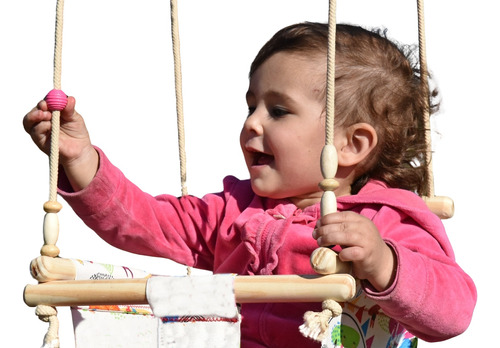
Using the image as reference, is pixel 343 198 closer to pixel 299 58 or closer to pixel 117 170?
pixel 299 58

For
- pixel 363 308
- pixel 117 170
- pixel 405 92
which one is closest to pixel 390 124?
pixel 405 92

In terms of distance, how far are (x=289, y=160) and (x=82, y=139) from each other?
448mm

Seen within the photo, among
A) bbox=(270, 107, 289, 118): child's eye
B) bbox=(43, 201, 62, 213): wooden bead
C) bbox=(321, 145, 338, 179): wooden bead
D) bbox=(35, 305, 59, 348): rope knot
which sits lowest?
bbox=(35, 305, 59, 348): rope knot

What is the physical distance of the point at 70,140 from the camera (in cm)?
219

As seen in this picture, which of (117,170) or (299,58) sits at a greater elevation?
(299,58)

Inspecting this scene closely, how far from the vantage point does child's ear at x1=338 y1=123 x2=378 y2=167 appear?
87.5 inches

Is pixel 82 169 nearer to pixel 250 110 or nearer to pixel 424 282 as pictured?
pixel 250 110

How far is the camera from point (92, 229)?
92.0 inches

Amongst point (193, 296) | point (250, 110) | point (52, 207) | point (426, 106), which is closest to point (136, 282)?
point (193, 296)

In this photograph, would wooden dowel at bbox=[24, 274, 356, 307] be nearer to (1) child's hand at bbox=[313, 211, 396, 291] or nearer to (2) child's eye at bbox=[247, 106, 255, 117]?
(1) child's hand at bbox=[313, 211, 396, 291]

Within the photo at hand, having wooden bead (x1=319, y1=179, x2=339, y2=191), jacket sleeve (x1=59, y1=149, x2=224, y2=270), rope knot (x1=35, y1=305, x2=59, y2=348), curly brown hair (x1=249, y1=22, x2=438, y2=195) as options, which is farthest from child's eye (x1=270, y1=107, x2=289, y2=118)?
rope knot (x1=35, y1=305, x2=59, y2=348)

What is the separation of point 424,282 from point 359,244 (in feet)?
0.61

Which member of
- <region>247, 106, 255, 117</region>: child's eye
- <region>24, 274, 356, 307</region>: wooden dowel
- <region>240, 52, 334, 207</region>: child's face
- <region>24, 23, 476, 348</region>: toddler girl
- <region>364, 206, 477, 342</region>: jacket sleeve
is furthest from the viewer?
<region>247, 106, 255, 117</region>: child's eye

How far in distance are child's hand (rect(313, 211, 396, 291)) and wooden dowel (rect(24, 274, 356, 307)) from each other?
0.18 ft
